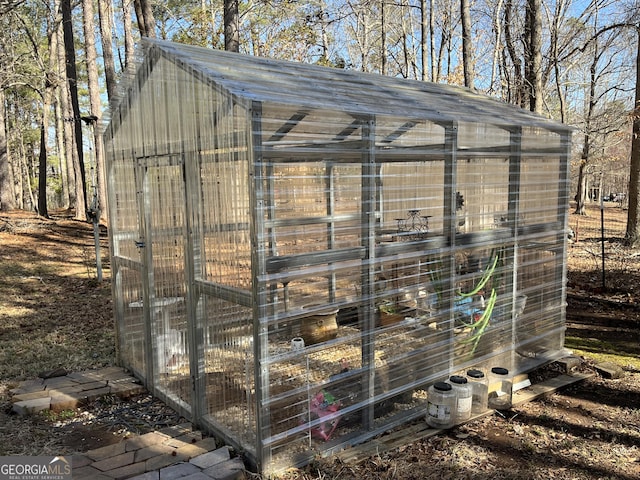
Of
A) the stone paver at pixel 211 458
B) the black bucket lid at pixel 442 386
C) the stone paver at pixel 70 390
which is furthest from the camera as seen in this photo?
the stone paver at pixel 70 390

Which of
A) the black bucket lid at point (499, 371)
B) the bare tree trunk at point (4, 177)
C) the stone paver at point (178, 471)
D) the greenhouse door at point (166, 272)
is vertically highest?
the bare tree trunk at point (4, 177)

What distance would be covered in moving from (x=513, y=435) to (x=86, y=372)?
368cm

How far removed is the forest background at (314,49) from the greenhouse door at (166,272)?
3.77 m

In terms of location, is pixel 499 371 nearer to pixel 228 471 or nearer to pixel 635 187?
pixel 228 471

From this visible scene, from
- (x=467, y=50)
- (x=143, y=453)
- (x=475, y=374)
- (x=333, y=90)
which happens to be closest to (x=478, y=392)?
(x=475, y=374)

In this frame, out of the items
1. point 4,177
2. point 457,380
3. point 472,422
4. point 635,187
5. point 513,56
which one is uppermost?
point 513,56

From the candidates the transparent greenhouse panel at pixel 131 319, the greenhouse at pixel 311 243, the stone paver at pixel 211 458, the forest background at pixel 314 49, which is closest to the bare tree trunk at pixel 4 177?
the forest background at pixel 314 49

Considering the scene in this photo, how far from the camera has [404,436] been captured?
131 inches

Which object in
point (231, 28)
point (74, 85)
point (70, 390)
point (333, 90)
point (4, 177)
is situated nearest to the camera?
point (333, 90)

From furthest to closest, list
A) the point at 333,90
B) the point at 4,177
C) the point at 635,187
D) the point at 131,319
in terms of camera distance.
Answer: the point at 4,177, the point at 635,187, the point at 131,319, the point at 333,90

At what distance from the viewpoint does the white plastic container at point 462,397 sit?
3.50 metres

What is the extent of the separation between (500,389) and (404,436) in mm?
1040

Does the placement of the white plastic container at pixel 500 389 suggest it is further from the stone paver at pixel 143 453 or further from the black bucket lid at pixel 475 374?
the stone paver at pixel 143 453

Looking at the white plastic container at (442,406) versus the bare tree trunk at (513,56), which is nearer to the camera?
the white plastic container at (442,406)
